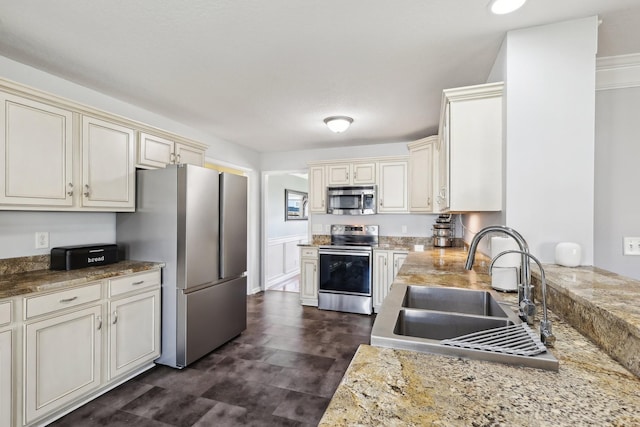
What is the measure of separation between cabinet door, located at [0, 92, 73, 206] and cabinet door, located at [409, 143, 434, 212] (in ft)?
11.7

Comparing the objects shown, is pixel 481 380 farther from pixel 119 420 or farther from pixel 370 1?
pixel 119 420

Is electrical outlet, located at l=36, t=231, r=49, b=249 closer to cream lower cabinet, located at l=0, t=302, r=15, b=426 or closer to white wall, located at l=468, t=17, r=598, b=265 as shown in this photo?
cream lower cabinet, located at l=0, t=302, r=15, b=426

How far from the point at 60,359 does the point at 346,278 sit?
2.98 m

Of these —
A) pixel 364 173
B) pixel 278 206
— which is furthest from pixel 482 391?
pixel 278 206

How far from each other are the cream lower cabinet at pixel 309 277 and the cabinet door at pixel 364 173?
1174 millimetres

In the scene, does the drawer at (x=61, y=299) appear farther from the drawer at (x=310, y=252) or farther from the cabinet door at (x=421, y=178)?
the cabinet door at (x=421, y=178)

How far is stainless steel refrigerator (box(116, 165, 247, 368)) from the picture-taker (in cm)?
252

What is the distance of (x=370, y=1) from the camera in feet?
5.07

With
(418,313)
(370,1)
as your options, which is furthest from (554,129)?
(418,313)

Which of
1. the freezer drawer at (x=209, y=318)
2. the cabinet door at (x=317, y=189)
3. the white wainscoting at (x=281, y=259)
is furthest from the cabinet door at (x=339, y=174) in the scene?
the freezer drawer at (x=209, y=318)

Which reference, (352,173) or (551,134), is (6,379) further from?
(352,173)

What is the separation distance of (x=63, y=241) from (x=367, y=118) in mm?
3048

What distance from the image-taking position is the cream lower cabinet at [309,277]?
4.36m

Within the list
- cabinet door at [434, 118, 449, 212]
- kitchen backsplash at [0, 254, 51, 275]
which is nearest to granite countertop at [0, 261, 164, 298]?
kitchen backsplash at [0, 254, 51, 275]
